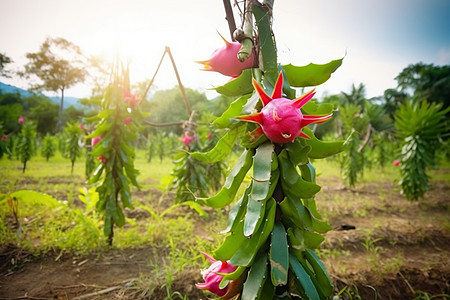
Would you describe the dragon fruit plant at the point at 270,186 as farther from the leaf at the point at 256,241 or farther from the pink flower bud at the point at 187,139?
the pink flower bud at the point at 187,139

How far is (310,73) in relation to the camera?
2.89 feet

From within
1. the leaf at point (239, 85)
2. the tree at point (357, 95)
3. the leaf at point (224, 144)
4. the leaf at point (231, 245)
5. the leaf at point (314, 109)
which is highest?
the tree at point (357, 95)

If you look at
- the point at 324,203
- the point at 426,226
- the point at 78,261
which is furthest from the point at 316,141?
the point at 324,203

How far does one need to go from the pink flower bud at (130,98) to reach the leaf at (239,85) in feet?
6.85

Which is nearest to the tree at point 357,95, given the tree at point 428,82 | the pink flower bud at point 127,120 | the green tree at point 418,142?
the tree at point 428,82

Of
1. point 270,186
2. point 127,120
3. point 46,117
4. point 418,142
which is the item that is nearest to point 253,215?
point 270,186

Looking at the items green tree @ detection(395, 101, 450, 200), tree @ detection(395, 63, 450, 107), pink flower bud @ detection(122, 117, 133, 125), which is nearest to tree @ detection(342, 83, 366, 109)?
tree @ detection(395, 63, 450, 107)

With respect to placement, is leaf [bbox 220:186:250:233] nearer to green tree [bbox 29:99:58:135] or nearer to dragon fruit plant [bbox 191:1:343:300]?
dragon fruit plant [bbox 191:1:343:300]

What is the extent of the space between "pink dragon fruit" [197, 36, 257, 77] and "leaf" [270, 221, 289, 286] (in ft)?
1.89

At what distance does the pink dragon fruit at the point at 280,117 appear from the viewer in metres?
0.71

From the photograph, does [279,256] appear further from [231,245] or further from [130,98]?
[130,98]

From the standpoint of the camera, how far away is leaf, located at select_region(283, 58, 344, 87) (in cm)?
85

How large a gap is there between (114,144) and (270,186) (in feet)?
7.60

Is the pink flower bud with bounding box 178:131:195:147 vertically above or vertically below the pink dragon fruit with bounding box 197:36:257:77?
below
